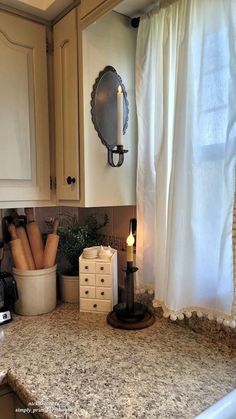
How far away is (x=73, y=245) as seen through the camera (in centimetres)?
132

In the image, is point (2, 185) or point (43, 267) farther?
point (43, 267)

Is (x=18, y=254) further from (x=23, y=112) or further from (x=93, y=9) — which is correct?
(x=93, y=9)

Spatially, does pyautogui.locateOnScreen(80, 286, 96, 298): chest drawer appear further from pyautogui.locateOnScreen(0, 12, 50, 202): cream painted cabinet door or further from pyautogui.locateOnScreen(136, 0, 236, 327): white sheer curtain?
pyautogui.locateOnScreen(0, 12, 50, 202): cream painted cabinet door

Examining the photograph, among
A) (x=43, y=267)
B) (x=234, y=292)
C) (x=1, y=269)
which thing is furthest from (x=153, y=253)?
(x=1, y=269)

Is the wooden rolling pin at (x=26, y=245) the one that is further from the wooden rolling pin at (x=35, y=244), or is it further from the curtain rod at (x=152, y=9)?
the curtain rod at (x=152, y=9)

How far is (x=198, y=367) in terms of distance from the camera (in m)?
0.84

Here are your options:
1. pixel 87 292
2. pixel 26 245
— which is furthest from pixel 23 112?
pixel 87 292

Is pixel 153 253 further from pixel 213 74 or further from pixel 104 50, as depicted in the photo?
pixel 104 50

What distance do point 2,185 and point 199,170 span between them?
2.37 ft

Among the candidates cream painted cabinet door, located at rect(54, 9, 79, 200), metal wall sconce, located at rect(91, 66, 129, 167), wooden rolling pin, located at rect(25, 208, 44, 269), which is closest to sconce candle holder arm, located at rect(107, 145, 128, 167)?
metal wall sconce, located at rect(91, 66, 129, 167)

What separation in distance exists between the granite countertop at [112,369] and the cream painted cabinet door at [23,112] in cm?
54

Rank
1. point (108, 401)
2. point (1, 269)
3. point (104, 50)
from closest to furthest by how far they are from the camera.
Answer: point (108, 401), point (104, 50), point (1, 269)

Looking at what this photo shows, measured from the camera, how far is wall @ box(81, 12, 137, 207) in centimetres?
108

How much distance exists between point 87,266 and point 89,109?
605mm
